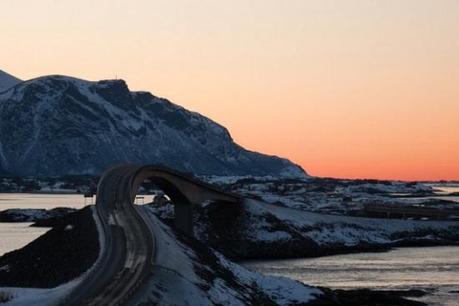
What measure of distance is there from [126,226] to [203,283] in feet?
62.3

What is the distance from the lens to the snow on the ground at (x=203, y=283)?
52000 mm

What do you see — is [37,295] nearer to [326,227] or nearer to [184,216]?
[184,216]

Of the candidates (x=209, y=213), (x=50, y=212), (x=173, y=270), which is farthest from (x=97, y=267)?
(x=50, y=212)

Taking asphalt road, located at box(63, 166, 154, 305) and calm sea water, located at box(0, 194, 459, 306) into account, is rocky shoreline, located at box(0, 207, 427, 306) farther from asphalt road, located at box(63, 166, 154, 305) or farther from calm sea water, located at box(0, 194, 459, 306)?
calm sea water, located at box(0, 194, 459, 306)

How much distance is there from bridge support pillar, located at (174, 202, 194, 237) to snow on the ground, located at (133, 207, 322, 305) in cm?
3800

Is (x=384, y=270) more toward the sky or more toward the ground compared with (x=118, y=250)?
more toward the ground

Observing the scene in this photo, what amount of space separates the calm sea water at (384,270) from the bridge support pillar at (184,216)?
11526 mm

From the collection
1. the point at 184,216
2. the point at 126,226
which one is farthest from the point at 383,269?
the point at 126,226

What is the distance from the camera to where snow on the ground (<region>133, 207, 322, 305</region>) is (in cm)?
5200

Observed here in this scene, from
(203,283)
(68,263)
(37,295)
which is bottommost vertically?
(37,295)

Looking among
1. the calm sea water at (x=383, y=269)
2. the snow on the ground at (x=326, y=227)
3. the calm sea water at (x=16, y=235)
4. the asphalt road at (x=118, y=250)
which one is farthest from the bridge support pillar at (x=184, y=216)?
the calm sea water at (x=16, y=235)

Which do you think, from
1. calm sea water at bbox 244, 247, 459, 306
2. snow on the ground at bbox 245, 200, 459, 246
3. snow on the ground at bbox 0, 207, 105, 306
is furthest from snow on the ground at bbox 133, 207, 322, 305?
snow on the ground at bbox 245, 200, 459, 246

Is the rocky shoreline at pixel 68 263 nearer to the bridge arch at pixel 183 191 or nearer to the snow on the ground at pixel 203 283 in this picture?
the snow on the ground at pixel 203 283

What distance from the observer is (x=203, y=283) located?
5725 cm
